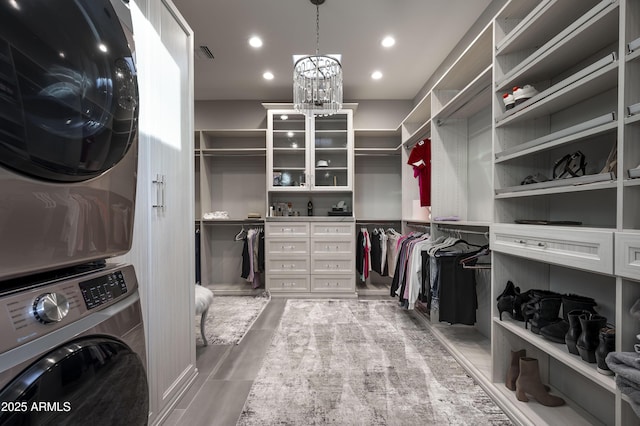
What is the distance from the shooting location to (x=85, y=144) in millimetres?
536

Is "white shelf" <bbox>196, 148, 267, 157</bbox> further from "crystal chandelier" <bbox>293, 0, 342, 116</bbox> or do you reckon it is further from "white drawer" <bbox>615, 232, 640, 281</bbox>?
"white drawer" <bbox>615, 232, 640, 281</bbox>

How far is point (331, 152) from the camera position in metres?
3.95

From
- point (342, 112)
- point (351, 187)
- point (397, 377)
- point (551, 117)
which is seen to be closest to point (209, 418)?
point (397, 377)

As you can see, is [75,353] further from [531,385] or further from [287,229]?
[287,229]

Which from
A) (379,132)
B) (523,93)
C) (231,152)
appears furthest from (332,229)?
(523,93)

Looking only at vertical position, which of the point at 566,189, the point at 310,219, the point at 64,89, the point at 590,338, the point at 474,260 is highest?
the point at 64,89

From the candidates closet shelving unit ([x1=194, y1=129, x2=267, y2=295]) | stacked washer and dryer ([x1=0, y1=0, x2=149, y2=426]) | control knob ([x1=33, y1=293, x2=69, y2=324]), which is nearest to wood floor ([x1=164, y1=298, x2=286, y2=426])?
stacked washer and dryer ([x1=0, y1=0, x2=149, y2=426])

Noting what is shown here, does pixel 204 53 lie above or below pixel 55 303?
above

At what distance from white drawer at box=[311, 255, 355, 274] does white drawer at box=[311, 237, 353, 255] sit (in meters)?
0.07

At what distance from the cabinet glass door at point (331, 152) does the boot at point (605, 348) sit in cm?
299

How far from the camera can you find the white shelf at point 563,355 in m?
1.07

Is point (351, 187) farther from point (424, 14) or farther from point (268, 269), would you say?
point (424, 14)

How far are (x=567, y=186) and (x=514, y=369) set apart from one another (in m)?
1.11

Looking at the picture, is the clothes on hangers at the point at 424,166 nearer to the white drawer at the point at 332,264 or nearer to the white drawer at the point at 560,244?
the white drawer at the point at 332,264
